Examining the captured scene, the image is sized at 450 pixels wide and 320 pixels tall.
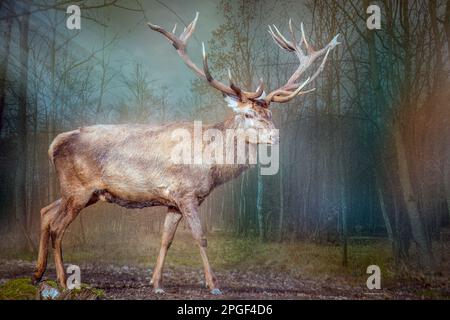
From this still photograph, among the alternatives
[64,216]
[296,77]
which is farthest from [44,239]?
[296,77]

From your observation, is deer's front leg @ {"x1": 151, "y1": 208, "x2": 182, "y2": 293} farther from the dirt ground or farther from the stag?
the dirt ground

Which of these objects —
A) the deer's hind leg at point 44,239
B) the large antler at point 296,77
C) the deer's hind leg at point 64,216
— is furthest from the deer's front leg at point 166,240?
the large antler at point 296,77

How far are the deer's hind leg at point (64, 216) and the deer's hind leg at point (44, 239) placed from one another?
9cm

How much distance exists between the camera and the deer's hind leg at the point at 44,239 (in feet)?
16.8

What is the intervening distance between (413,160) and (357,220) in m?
12.6

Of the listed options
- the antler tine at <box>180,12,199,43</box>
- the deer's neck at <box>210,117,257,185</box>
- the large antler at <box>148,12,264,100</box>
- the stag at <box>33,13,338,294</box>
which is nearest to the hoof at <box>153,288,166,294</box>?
the stag at <box>33,13,338,294</box>

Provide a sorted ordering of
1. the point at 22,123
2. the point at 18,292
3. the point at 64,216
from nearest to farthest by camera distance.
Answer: the point at 18,292, the point at 64,216, the point at 22,123

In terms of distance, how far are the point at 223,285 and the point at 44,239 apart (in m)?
2.57

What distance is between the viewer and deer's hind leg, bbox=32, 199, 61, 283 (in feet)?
16.8

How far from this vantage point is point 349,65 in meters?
9.34

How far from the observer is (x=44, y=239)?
5.28 m

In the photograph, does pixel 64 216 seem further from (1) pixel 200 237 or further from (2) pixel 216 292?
(2) pixel 216 292

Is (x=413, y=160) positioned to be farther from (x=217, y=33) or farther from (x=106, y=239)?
(x=106, y=239)
